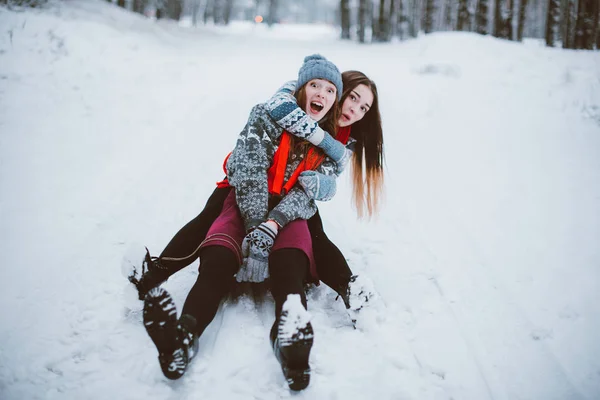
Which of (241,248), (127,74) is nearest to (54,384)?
(241,248)

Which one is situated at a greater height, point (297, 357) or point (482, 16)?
point (482, 16)

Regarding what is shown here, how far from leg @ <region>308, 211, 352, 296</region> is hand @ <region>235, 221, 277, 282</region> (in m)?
0.32

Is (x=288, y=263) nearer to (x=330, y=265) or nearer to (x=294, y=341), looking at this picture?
(x=330, y=265)

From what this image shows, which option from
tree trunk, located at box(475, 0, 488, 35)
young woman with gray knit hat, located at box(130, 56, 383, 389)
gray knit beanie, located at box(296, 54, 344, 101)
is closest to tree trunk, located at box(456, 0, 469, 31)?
tree trunk, located at box(475, 0, 488, 35)

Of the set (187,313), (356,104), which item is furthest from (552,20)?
(187,313)

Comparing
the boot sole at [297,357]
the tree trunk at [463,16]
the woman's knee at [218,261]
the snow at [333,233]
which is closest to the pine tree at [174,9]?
the tree trunk at [463,16]

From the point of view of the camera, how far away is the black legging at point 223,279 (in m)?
1.52

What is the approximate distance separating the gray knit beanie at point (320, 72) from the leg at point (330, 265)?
0.92m

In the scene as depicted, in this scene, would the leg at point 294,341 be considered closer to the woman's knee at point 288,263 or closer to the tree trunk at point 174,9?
the woman's knee at point 288,263

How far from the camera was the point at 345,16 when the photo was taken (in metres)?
17.2

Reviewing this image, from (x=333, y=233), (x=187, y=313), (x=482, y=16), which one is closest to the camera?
(x=187, y=313)

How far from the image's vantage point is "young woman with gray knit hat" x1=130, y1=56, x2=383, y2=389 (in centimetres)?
140

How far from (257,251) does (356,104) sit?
1.14 m

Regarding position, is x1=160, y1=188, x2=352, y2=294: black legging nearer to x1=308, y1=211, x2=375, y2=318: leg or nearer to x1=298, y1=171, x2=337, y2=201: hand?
x1=308, y1=211, x2=375, y2=318: leg
